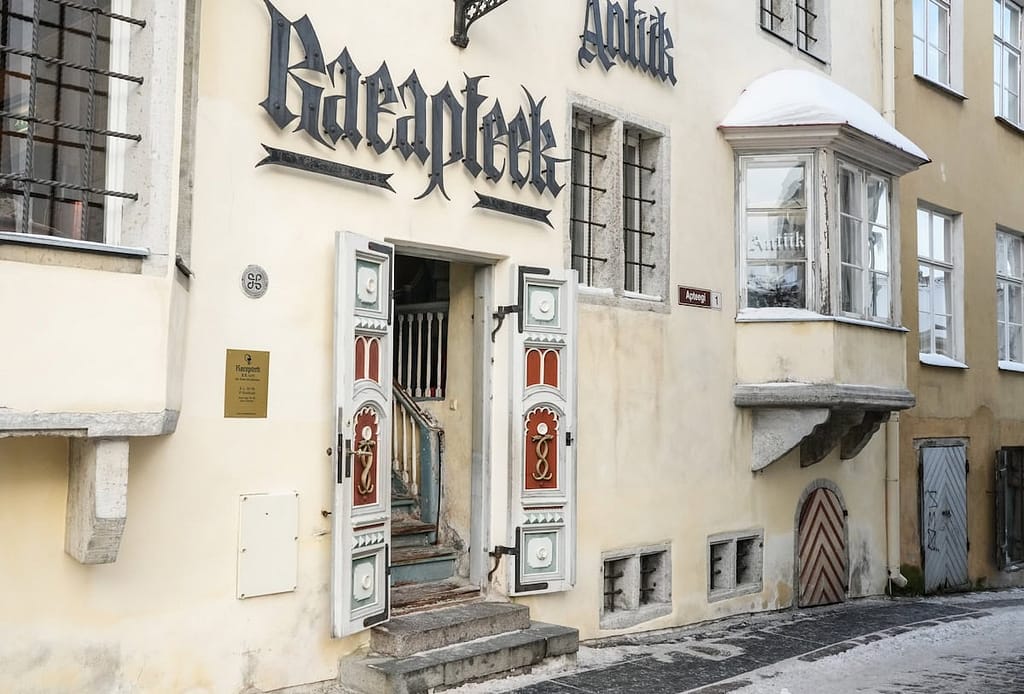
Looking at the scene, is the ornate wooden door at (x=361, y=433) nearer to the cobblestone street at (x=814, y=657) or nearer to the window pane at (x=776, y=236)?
the cobblestone street at (x=814, y=657)

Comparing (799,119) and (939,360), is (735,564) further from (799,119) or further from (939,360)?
(939,360)

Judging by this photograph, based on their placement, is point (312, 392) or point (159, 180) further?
point (312, 392)

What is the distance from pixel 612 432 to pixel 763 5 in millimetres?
4846

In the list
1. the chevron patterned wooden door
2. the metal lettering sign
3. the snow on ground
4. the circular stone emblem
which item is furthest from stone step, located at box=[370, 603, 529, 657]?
the chevron patterned wooden door

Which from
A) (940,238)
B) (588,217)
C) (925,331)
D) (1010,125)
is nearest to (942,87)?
(940,238)

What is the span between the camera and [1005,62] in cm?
1462

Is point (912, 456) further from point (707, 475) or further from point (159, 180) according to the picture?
point (159, 180)

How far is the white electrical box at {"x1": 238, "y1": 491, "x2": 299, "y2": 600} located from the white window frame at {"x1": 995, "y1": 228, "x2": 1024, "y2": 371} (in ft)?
34.6

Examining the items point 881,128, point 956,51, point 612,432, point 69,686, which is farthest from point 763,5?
point 69,686

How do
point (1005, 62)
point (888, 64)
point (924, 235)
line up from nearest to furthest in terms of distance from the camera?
point (888, 64)
point (924, 235)
point (1005, 62)

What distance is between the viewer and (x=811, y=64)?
1110cm

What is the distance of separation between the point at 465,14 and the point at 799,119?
364 cm

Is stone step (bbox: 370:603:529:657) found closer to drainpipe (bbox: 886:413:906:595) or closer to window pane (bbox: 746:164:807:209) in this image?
window pane (bbox: 746:164:807:209)

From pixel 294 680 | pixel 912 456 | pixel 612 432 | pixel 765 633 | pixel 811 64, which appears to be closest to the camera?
pixel 294 680
